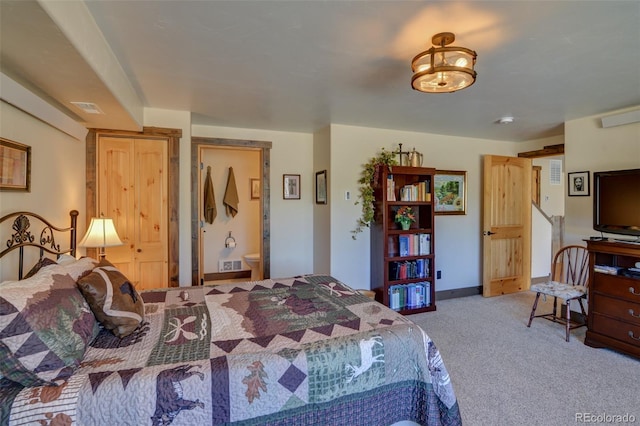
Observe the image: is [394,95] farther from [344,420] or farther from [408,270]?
[344,420]

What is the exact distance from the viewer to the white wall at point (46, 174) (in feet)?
5.90

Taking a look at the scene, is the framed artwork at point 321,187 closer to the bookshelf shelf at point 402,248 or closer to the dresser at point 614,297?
the bookshelf shelf at point 402,248

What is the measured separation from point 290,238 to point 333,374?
A: 2.99 m

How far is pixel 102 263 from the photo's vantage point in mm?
1974

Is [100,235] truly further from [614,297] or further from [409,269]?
[614,297]

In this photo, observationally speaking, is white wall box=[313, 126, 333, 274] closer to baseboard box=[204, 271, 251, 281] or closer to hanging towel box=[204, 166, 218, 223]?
baseboard box=[204, 271, 251, 281]

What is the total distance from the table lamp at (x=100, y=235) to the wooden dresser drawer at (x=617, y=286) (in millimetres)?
4264

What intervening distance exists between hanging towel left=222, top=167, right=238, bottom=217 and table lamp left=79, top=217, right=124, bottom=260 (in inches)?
104

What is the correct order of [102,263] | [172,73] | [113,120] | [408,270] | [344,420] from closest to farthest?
[344,420] < [102,263] < [172,73] < [113,120] < [408,270]

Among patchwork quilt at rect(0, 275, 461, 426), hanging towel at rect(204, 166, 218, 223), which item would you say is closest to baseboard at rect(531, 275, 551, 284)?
patchwork quilt at rect(0, 275, 461, 426)

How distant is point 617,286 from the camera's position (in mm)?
2814

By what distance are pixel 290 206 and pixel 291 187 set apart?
0.85 feet

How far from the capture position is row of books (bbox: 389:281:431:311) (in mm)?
3885

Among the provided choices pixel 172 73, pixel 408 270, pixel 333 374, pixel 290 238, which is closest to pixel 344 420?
pixel 333 374
